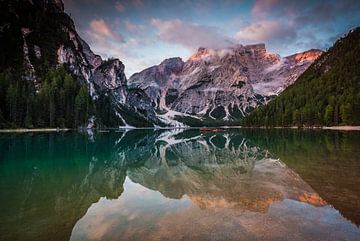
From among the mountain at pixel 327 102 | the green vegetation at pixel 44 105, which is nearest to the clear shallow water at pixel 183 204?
the green vegetation at pixel 44 105

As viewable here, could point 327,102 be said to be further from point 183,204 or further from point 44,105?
point 183,204

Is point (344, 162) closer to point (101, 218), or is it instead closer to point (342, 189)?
point (342, 189)

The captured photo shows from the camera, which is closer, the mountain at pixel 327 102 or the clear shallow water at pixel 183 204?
the clear shallow water at pixel 183 204

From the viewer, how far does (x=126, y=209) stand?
14.9m

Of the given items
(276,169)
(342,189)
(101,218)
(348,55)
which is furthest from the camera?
(348,55)

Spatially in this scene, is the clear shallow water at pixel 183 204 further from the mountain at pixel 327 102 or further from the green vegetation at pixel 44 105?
the mountain at pixel 327 102

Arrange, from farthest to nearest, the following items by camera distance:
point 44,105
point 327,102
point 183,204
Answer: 1. point 327,102
2. point 44,105
3. point 183,204

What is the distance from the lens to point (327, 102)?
505ft

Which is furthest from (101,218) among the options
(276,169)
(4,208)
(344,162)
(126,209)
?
(344,162)

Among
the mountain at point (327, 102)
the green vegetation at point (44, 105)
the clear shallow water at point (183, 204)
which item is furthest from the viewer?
the mountain at point (327, 102)

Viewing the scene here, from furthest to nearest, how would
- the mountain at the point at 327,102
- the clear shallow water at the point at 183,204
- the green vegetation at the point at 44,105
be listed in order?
the mountain at the point at 327,102 < the green vegetation at the point at 44,105 < the clear shallow water at the point at 183,204

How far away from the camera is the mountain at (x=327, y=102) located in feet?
432

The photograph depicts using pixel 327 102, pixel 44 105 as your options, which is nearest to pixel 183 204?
pixel 44 105

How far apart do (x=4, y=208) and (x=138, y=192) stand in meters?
7.57
